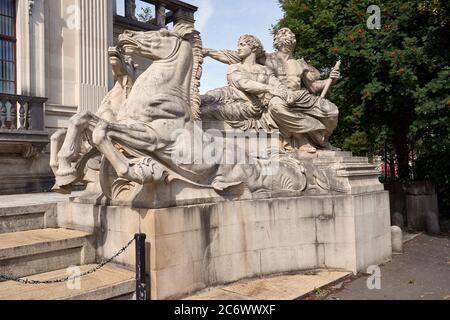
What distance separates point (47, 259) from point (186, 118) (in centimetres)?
240

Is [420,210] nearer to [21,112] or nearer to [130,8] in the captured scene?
[21,112]

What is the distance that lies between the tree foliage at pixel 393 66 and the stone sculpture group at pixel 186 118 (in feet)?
→ 10.0

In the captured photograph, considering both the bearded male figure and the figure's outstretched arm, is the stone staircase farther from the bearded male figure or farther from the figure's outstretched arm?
the figure's outstretched arm

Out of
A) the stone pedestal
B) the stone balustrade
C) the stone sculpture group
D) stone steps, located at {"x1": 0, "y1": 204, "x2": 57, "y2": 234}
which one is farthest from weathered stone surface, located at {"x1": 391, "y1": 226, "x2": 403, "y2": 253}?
the stone balustrade

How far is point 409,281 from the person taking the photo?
606 cm

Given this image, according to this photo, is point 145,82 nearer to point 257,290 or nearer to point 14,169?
point 257,290

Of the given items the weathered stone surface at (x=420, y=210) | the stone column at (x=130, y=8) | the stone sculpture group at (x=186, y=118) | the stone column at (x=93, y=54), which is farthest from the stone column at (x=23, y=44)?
the weathered stone surface at (x=420, y=210)

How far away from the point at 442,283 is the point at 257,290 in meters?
2.84

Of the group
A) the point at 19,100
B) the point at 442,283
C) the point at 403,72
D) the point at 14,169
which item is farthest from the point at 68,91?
the point at 442,283

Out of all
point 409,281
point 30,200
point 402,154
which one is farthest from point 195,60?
point 402,154

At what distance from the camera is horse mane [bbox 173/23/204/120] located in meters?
5.56

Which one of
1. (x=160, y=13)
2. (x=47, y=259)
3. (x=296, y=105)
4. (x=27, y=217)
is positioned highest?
(x=160, y=13)

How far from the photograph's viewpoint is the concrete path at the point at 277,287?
4.96m

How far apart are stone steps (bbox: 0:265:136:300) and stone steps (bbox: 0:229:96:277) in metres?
0.16
